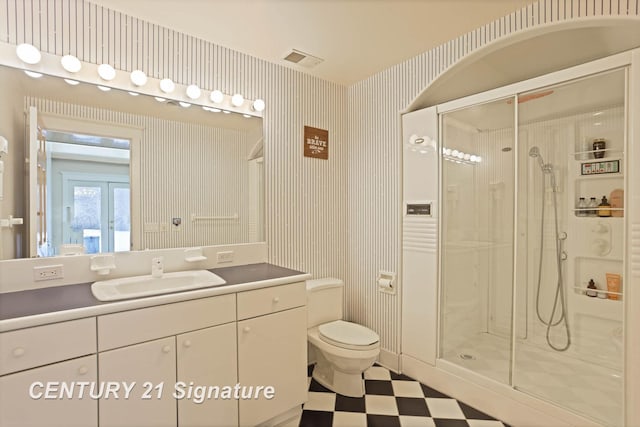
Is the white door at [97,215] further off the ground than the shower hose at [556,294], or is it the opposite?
the white door at [97,215]

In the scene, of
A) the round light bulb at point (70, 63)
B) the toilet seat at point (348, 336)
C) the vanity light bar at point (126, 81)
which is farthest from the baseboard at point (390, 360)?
the round light bulb at point (70, 63)

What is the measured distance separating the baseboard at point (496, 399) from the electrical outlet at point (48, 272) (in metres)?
2.35

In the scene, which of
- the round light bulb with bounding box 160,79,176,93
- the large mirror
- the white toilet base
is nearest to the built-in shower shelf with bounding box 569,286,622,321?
the white toilet base

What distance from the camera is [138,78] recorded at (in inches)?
74.2

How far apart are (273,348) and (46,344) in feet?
3.37

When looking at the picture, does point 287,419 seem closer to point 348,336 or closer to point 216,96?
point 348,336

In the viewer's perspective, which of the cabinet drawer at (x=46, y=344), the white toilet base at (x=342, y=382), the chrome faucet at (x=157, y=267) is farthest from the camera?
the white toilet base at (x=342, y=382)

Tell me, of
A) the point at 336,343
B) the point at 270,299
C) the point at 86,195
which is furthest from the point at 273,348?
the point at 86,195

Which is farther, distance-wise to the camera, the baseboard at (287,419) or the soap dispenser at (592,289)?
the soap dispenser at (592,289)

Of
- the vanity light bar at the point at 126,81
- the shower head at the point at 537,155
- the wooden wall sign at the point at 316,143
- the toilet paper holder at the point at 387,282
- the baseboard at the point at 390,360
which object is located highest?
the vanity light bar at the point at 126,81

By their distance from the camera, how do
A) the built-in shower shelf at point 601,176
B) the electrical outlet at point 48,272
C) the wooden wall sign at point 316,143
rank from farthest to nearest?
the wooden wall sign at point 316,143
the built-in shower shelf at point 601,176
the electrical outlet at point 48,272

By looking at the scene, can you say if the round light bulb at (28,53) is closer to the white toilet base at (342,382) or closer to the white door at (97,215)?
the white door at (97,215)

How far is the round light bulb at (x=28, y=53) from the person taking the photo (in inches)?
61.8

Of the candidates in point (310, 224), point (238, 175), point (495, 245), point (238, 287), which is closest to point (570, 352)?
point (495, 245)
